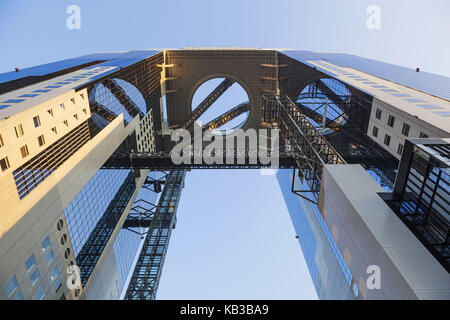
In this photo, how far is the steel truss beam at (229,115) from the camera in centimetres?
5669

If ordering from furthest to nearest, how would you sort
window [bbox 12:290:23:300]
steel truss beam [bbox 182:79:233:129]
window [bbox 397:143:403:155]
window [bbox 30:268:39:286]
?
1. steel truss beam [bbox 182:79:233:129]
2. window [bbox 397:143:403:155]
3. window [bbox 30:268:39:286]
4. window [bbox 12:290:23:300]

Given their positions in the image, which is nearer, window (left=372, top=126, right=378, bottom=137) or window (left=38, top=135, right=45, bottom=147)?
window (left=38, top=135, right=45, bottom=147)

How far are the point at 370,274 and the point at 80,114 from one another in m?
24.1

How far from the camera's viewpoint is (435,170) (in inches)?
392

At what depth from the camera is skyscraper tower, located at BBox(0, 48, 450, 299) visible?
33.6 ft

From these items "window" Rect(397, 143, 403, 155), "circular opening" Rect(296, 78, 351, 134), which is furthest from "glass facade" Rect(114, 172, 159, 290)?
"window" Rect(397, 143, 403, 155)

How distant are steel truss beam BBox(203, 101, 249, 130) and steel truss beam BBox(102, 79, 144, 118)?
67.4ft

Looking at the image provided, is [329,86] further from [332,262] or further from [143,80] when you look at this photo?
[143,80]

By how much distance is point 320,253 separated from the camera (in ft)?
149

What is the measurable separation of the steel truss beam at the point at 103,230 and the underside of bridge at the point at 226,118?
0.51 feet

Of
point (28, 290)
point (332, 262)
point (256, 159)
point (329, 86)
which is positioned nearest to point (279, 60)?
point (329, 86)

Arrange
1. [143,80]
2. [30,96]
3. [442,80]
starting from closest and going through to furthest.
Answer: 1. [30,96]
2. [442,80]
3. [143,80]

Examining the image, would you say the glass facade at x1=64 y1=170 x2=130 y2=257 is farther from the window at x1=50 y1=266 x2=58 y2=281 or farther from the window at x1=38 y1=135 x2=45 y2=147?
the window at x1=38 y1=135 x2=45 y2=147

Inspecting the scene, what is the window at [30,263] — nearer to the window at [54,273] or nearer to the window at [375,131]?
the window at [54,273]
